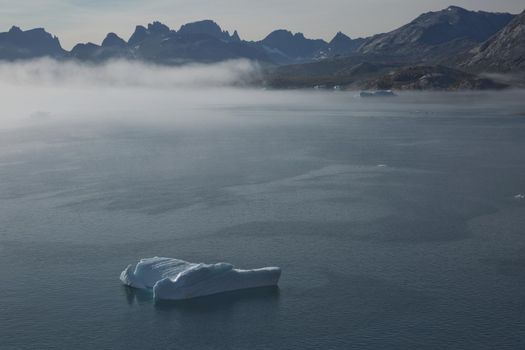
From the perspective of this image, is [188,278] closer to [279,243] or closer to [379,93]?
[279,243]

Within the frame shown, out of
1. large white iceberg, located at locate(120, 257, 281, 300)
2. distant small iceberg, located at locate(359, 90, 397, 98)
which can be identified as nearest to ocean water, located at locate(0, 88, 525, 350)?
large white iceberg, located at locate(120, 257, 281, 300)

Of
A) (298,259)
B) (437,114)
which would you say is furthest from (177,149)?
(437,114)

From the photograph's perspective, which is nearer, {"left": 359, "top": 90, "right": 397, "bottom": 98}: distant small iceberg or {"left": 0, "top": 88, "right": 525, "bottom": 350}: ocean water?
{"left": 0, "top": 88, "right": 525, "bottom": 350}: ocean water

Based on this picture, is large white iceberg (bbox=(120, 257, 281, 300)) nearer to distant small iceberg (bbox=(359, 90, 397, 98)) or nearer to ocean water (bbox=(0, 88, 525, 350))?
ocean water (bbox=(0, 88, 525, 350))

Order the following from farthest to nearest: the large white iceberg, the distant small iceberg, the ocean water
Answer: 1. the distant small iceberg
2. the large white iceberg
3. the ocean water

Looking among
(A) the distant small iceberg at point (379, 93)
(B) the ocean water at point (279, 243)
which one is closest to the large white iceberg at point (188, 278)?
(B) the ocean water at point (279, 243)

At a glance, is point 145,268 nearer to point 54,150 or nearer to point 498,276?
point 498,276
